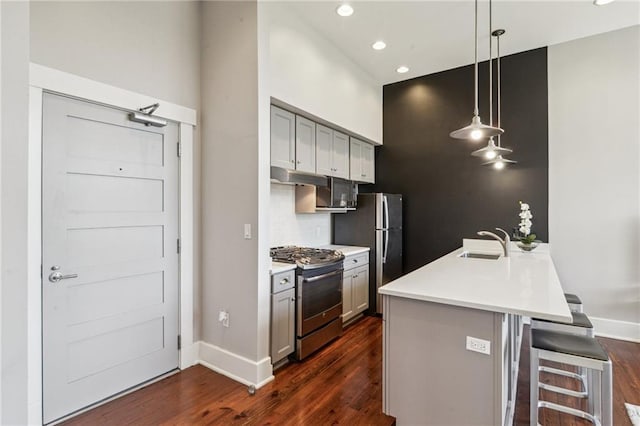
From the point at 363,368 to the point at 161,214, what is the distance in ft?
7.22

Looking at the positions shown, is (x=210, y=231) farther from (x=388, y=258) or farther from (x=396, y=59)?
(x=396, y=59)

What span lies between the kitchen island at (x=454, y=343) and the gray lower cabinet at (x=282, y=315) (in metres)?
1.08

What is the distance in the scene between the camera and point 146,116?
2.53 metres

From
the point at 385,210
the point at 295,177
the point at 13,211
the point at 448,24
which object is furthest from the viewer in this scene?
the point at 385,210

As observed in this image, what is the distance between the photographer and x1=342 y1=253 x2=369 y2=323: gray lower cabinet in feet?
12.2

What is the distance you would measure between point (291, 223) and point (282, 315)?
1.38 metres

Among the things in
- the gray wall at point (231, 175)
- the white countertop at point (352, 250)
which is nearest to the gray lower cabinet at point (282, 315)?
the gray wall at point (231, 175)

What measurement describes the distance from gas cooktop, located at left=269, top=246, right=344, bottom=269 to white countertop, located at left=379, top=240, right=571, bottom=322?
0.98m

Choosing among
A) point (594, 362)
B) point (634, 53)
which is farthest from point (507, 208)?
point (594, 362)

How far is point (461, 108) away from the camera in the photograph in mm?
4402

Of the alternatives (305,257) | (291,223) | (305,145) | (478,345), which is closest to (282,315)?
(305,257)

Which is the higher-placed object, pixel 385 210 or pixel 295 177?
pixel 295 177

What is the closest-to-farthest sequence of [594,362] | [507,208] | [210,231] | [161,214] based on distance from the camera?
1. [594,362]
2. [161,214]
3. [210,231]
4. [507,208]

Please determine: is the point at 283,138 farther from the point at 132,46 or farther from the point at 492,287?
the point at 492,287
